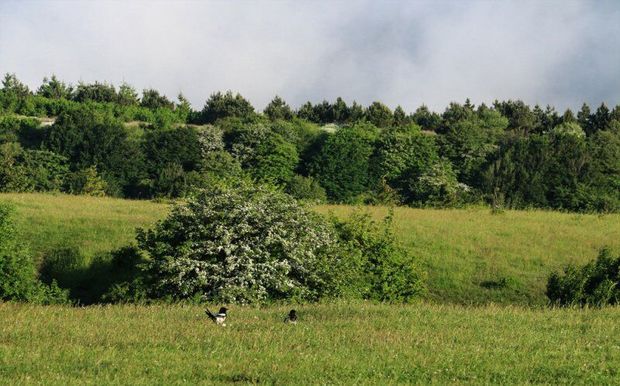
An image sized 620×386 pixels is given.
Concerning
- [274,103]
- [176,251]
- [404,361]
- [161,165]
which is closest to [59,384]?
[404,361]

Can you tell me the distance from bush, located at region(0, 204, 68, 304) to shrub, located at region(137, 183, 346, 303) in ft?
14.1

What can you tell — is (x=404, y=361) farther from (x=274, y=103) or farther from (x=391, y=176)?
(x=274, y=103)

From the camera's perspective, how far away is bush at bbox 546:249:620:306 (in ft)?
99.9

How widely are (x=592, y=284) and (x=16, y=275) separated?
76.4 feet

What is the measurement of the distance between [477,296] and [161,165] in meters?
57.3

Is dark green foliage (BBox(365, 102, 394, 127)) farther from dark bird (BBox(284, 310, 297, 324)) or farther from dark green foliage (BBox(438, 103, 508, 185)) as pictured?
dark bird (BBox(284, 310, 297, 324))

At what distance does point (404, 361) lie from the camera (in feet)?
52.0

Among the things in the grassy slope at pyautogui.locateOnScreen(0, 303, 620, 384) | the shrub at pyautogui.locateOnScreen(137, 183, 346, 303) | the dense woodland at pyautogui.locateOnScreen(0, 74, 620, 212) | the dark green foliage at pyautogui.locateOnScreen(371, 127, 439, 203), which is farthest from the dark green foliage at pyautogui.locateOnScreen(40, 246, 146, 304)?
the dark green foliage at pyautogui.locateOnScreen(371, 127, 439, 203)

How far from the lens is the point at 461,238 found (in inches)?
1937

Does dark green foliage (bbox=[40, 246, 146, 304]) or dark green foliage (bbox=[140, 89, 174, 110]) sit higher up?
dark green foliage (bbox=[140, 89, 174, 110])

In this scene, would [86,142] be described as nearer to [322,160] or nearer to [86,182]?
[86,182]

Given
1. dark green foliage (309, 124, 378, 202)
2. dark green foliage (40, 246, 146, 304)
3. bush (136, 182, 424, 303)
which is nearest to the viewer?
bush (136, 182, 424, 303)

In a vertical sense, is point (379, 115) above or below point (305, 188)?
above

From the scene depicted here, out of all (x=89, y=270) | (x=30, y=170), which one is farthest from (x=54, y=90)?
(x=89, y=270)
